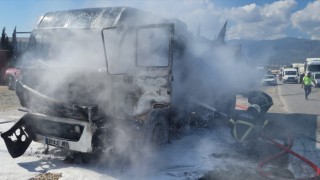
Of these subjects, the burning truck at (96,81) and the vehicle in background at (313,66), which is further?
the vehicle in background at (313,66)

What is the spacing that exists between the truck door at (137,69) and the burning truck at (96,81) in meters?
0.02

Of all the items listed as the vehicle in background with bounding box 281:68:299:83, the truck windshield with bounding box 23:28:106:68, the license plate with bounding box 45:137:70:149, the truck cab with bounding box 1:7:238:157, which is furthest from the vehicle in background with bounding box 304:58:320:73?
the license plate with bounding box 45:137:70:149

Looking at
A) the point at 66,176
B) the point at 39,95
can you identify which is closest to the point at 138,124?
the point at 66,176

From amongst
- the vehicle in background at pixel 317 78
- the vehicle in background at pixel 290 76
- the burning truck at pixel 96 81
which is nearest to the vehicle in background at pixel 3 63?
the burning truck at pixel 96 81

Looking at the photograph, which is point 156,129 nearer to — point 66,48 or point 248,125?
point 248,125

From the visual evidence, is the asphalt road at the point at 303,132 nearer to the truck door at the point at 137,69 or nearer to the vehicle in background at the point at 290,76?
the truck door at the point at 137,69

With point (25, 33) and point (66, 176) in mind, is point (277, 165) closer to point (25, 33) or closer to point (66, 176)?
point (66, 176)

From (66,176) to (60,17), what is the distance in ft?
10.9

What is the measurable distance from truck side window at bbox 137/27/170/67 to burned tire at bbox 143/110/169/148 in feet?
3.23

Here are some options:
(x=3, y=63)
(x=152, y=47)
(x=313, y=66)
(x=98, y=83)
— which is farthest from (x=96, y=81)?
(x=313, y=66)

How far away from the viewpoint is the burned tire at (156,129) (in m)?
5.39

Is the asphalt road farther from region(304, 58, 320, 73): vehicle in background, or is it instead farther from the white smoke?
region(304, 58, 320, 73): vehicle in background

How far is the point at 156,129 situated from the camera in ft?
19.0

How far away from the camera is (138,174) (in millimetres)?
5176
